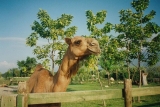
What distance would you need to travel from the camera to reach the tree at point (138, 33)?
11.7m

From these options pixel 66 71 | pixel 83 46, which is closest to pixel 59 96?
pixel 66 71

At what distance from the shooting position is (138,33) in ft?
38.5

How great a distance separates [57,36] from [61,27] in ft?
3.12

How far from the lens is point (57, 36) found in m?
14.0

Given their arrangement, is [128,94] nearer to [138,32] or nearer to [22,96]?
[22,96]

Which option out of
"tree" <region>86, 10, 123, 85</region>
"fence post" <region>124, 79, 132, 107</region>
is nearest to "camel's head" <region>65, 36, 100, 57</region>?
"fence post" <region>124, 79, 132, 107</region>

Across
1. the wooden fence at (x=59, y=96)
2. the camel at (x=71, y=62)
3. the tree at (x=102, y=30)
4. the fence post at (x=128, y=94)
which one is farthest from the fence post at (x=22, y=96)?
the tree at (x=102, y=30)

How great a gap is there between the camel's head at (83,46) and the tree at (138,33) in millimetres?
9002

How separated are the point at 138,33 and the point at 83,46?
30.8 feet

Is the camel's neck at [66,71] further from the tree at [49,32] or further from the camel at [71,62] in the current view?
the tree at [49,32]

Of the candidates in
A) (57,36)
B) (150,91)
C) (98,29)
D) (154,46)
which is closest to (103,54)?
(98,29)

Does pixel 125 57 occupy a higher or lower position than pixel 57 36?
lower

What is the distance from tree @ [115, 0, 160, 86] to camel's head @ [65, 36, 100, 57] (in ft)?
29.5

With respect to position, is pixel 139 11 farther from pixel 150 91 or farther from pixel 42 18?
pixel 150 91
